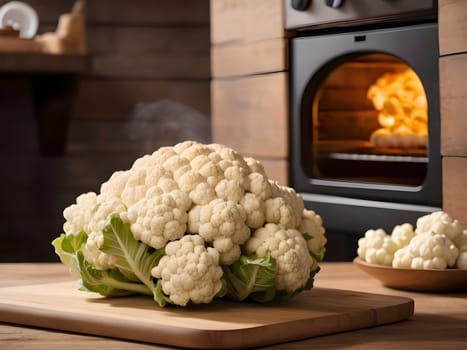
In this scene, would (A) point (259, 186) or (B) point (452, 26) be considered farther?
(B) point (452, 26)

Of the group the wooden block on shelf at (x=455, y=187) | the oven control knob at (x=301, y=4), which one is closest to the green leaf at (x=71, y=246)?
the wooden block on shelf at (x=455, y=187)

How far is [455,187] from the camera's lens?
1.80m

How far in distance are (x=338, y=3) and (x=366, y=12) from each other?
3.4 inches

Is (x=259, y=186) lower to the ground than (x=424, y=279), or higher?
higher

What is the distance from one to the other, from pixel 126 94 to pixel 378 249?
8.01ft

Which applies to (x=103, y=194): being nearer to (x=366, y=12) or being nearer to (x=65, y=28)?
(x=366, y=12)

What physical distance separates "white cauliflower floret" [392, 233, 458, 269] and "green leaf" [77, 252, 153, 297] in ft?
1.23

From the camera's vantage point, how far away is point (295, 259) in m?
1.05

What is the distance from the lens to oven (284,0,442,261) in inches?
74.9

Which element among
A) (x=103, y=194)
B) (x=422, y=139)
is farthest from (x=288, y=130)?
(x=103, y=194)

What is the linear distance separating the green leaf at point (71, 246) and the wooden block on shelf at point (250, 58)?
1.26 m

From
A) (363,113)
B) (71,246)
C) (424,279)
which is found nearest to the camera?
(71,246)

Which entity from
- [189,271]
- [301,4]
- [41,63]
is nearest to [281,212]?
[189,271]

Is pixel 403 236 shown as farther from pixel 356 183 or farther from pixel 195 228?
pixel 356 183
